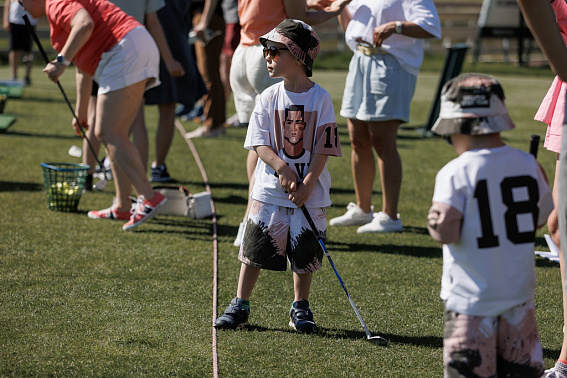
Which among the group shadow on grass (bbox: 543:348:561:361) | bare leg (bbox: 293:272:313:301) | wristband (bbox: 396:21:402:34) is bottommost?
shadow on grass (bbox: 543:348:561:361)

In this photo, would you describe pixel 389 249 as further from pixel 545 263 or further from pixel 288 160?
pixel 288 160

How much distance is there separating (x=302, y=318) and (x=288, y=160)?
2.35 ft

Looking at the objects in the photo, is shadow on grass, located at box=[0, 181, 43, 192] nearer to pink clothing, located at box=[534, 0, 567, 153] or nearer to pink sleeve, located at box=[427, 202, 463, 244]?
pink clothing, located at box=[534, 0, 567, 153]

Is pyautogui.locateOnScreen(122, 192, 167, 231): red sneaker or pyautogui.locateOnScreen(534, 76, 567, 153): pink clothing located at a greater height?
pyautogui.locateOnScreen(534, 76, 567, 153): pink clothing

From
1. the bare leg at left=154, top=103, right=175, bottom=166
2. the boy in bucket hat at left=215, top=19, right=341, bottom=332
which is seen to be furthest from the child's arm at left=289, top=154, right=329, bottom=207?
the bare leg at left=154, top=103, right=175, bottom=166

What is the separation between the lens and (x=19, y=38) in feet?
42.3

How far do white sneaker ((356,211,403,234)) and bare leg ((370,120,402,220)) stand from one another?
5 centimetres

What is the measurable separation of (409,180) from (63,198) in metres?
3.20

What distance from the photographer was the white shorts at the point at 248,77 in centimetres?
470

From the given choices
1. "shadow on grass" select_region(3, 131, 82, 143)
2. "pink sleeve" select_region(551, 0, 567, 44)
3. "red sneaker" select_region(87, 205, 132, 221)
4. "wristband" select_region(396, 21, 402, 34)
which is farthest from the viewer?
"shadow on grass" select_region(3, 131, 82, 143)

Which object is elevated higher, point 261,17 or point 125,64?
point 261,17

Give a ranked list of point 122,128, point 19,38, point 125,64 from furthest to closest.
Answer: point 19,38
point 122,128
point 125,64

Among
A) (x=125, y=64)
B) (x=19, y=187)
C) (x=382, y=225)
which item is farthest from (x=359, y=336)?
(x=19, y=187)

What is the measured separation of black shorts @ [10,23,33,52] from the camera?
12812 mm
